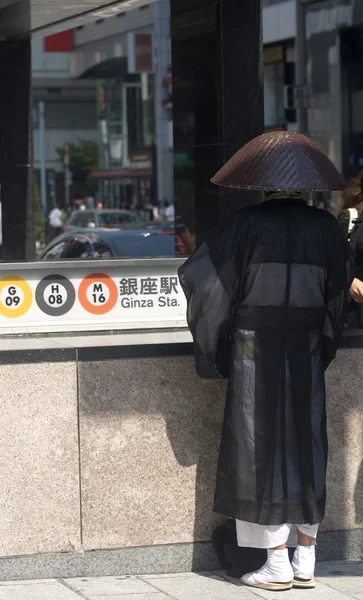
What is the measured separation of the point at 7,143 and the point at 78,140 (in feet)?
193

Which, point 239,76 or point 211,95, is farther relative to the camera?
point 211,95

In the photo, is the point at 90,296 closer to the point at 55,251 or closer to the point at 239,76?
the point at 239,76

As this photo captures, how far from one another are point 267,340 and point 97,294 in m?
1.25

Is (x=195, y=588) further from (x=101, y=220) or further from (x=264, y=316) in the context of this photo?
(x=101, y=220)

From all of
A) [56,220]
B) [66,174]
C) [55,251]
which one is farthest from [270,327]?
[66,174]

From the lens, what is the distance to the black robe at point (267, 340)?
4.99 m

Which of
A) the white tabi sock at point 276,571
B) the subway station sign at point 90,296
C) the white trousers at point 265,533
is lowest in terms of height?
the white tabi sock at point 276,571

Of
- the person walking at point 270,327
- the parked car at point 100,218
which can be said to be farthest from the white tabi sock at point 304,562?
the parked car at point 100,218

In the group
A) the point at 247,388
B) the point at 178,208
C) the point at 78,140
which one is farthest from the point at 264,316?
the point at 78,140

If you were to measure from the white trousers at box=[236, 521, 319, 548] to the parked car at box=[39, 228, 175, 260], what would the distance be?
6677 millimetres

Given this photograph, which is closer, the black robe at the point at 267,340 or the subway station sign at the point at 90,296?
the black robe at the point at 267,340

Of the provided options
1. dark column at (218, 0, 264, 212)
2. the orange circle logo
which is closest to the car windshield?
dark column at (218, 0, 264, 212)

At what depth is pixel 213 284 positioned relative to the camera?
4977 mm

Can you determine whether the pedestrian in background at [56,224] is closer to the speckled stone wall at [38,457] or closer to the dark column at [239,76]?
the dark column at [239,76]
